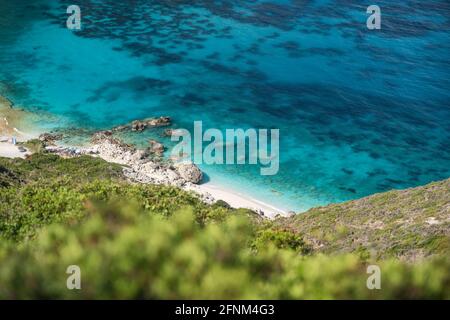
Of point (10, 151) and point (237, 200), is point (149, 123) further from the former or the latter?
point (237, 200)

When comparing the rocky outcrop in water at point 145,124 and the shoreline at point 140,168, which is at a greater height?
the rocky outcrop in water at point 145,124

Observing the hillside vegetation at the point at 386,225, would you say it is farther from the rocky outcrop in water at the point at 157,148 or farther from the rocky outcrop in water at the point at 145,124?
the rocky outcrop in water at the point at 145,124

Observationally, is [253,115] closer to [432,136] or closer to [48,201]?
[432,136]

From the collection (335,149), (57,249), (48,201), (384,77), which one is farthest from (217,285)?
(384,77)

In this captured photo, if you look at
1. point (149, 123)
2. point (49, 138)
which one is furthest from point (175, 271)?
point (149, 123)

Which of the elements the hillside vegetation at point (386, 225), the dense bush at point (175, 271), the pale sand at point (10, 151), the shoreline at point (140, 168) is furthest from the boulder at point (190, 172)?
the dense bush at point (175, 271)

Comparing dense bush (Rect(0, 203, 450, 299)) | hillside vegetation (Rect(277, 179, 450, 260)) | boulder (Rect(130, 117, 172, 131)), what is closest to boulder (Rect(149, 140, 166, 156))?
boulder (Rect(130, 117, 172, 131))

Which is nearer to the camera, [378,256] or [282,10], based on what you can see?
[378,256]
